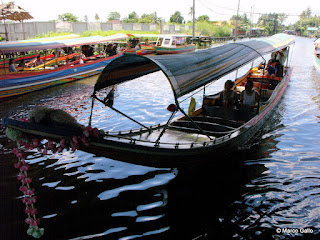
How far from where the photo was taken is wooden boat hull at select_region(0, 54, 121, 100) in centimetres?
1224

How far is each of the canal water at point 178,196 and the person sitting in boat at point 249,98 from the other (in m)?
1.10

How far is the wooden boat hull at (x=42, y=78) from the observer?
12.2 meters

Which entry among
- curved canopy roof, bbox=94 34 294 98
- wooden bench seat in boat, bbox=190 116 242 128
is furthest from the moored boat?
wooden bench seat in boat, bbox=190 116 242 128

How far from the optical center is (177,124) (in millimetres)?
6629

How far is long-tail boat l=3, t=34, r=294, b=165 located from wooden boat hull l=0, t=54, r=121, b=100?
8.62 metres

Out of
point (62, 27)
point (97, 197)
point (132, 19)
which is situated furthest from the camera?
point (132, 19)

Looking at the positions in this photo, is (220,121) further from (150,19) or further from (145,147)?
(150,19)

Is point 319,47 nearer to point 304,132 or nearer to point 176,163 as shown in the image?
point 304,132

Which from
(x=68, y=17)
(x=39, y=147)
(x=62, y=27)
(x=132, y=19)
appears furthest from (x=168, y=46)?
(x=132, y=19)

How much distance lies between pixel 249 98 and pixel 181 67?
12.7 feet

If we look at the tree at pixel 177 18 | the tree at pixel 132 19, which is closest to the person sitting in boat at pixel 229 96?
the tree at pixel 132 19

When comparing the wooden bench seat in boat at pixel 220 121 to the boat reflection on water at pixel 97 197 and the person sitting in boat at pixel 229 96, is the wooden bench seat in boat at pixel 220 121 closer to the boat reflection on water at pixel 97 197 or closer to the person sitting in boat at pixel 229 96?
the person sitting in boat at pixel 229 96

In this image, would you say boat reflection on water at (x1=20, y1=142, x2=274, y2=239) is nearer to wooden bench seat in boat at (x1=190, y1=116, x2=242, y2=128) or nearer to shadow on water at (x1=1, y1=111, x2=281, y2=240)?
shadow on water at (x1=1, y1=111, x2=281, y2=240)

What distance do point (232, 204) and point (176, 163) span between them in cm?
132
